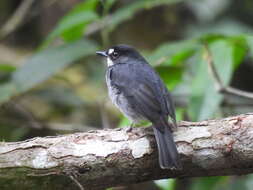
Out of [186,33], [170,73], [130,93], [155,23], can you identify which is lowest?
[130,93]

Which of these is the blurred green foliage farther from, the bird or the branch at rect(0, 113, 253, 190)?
the branch at rect(0, 113, 253, 190)

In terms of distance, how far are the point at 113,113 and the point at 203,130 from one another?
4.11 metres

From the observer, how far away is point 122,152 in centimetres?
330

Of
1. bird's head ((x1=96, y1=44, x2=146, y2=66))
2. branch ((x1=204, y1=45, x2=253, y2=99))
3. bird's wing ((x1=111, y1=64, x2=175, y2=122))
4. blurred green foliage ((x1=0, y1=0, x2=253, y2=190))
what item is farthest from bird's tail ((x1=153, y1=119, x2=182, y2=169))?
bird's head ((x1=96, y1=44, x2=146, y2=66))

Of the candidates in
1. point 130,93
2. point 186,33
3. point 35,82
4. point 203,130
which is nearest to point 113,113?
point 186,33

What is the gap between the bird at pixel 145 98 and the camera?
11.0 feet

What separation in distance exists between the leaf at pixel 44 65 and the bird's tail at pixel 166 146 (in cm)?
129

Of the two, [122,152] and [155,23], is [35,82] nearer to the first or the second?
[122,152]

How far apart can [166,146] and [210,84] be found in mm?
1115

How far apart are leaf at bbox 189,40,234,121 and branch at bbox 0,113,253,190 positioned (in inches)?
26.8

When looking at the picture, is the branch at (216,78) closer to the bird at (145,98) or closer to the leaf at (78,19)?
the bird at (145,98)

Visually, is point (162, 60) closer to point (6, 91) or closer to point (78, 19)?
point (78, 19)

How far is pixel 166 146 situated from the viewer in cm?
327

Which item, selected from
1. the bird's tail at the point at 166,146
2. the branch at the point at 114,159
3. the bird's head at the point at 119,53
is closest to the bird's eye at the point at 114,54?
the bird's head at the point at 119,53
